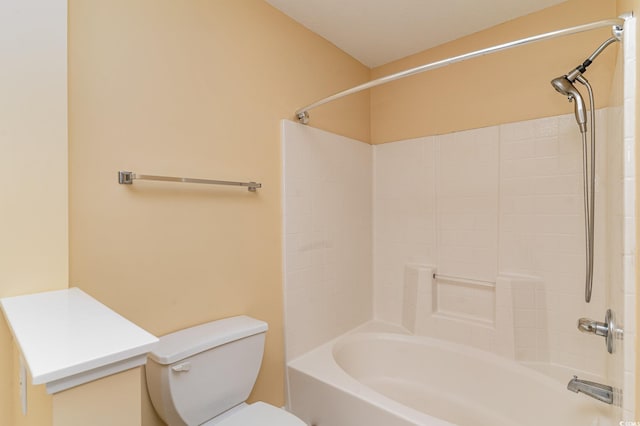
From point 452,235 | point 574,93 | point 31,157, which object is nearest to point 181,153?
point 31,157

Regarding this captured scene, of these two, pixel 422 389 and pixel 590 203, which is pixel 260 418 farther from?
pixel 590 203

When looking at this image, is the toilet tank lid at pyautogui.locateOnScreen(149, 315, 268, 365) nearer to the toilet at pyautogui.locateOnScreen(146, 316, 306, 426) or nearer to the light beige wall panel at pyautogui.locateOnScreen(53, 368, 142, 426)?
the toilet at pyautogui.locateOnScreen(146, 316, 306, 426)

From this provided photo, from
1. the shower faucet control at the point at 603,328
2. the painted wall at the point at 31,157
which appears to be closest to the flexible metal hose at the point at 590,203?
the shower faucet control at the point at 603,328

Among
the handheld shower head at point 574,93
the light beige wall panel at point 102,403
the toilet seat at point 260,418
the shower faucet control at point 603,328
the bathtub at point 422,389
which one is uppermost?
the handheld shower head at point 574,93

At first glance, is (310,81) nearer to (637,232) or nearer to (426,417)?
(637,232)

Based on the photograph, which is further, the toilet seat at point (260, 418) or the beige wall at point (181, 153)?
the toilet seat at point (260, 418)

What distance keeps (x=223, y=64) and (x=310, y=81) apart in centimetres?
66

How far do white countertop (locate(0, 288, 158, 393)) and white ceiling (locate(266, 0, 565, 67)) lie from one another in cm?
179

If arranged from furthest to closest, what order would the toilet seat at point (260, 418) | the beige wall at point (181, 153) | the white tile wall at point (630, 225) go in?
the toilet seat at point (260, 418) < the beige wall at point (181, 153) < the white tile wall at point (630, 225)

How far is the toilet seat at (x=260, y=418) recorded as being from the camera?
129 centimetres

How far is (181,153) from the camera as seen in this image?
54.9 inches

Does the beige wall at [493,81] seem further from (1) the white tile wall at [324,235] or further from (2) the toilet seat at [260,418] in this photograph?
(2) the toilet seat at [260,418]

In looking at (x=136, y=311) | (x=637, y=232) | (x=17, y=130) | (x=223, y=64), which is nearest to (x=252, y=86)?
(x=223, y=64)

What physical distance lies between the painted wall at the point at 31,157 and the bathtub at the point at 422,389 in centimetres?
125
